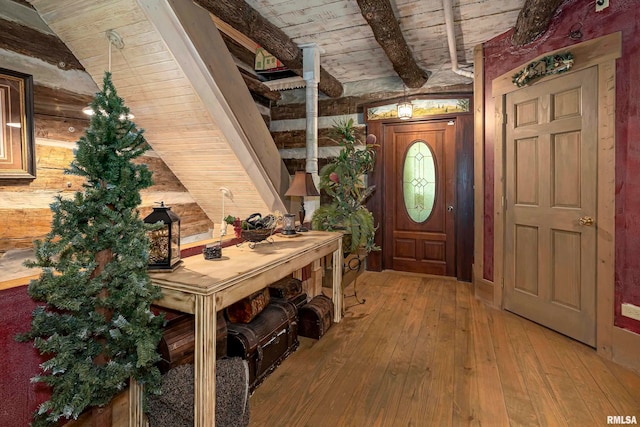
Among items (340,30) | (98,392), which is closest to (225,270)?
(98,392)

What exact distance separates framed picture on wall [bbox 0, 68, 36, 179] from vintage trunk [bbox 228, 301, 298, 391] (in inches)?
60.1

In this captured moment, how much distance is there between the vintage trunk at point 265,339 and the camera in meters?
2.00

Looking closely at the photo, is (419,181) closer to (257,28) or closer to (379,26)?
(379,26)

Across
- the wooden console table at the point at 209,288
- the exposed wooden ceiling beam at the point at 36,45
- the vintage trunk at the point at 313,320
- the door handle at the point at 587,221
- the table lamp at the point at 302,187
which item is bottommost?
the vintage trunk at the point at 313,320

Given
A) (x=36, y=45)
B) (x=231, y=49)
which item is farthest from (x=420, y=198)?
(x=36, y=45)

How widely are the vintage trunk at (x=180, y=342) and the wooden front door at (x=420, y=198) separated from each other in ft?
10.6

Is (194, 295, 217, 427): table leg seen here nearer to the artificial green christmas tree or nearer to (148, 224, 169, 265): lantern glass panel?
the artificial green christmas tree

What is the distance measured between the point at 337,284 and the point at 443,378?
1179 millimetres

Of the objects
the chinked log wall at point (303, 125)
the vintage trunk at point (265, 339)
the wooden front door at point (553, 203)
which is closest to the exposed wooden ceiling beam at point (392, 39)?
the chinked log wall at point (303, 125)

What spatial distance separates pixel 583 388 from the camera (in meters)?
2.05

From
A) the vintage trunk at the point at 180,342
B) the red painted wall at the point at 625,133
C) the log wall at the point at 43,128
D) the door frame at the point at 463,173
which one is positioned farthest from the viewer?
the door frame at the point at 463,173

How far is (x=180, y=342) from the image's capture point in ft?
5.73

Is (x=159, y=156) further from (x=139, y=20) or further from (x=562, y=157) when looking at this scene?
(x=562, y=157)

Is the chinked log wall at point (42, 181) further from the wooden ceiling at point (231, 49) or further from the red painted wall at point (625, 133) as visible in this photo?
the red painted wall at point (625, 133)
